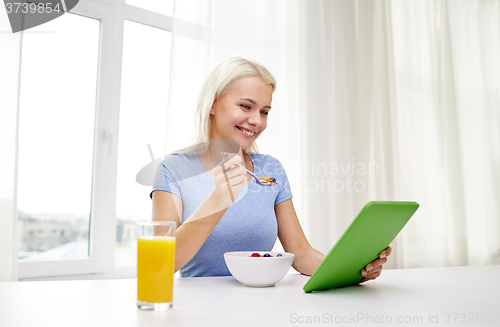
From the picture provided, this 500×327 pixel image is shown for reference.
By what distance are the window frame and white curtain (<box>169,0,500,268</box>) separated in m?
0.32

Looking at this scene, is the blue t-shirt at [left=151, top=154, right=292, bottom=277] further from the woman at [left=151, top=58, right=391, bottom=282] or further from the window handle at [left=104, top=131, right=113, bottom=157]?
the window handle at [left=104, top=131, right=113, bottom=157]

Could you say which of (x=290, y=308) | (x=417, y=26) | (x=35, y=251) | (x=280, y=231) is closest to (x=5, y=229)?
(x=35, y=251)

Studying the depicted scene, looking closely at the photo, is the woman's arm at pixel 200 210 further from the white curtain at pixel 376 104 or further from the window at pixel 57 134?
the window at pixel 57 134

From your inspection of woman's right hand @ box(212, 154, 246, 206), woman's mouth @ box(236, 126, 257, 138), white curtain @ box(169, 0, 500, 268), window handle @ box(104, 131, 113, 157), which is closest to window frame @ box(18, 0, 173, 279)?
window handle @ box(104, 131, 113, 157)

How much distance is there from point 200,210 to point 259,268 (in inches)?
9.7

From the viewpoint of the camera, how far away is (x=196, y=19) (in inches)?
73.2

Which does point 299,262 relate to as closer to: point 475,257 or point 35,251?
point 35,251

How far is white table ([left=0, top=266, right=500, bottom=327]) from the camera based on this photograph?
561 mm

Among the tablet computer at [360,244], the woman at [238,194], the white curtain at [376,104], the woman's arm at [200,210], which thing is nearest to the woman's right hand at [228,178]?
the woman's arm at [200,210]

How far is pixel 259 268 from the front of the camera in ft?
2.57

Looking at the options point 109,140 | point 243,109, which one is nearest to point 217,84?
point 243,109

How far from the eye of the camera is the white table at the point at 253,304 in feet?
1.84

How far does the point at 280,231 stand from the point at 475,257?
186 cm

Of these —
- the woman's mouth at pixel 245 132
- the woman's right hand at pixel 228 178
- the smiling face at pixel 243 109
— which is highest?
the smiling face at pixel 243 109
